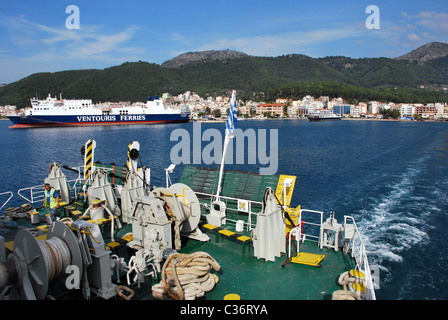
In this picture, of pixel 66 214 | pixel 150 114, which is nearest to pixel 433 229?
pixel 66 214

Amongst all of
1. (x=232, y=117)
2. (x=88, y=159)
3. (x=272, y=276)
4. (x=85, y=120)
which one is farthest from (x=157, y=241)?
(x=85, y=120)

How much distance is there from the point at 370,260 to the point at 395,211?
780 centimetres

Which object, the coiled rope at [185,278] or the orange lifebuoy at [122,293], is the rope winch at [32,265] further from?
the coiled rope at [185,278]

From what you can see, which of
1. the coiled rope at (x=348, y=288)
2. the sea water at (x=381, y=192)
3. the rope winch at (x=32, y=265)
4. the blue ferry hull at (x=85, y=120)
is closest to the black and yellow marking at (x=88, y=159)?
the rope winch at (x=32, y=265)

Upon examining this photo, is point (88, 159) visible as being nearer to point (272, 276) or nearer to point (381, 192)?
point (272, 276)

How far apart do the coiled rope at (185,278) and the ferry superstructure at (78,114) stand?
11496cm

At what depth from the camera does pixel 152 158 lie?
4750cm

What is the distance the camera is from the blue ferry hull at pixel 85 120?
10488 cm

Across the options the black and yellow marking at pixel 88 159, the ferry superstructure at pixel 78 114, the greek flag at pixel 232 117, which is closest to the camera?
the greek flag at pixel 232 117

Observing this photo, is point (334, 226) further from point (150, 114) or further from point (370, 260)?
point (150, 114)

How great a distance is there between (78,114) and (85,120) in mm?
3054

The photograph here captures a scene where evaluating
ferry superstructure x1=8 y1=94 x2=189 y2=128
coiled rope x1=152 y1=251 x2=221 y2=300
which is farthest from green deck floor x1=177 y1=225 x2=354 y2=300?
ferry superstructure x1=8 y1=94 x2=189 y2=128

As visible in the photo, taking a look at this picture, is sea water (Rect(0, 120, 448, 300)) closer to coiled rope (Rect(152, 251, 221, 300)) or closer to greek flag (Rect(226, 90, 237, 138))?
coiled rope (Rect(152, 251, 221, 300))

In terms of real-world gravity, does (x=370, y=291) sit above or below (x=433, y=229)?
above
